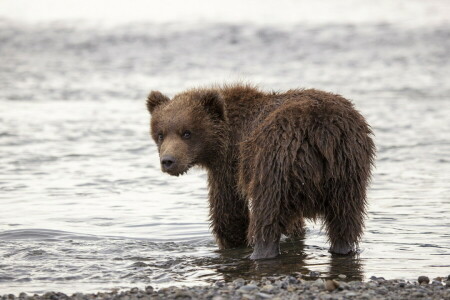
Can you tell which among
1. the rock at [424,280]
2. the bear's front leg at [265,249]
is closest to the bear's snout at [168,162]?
the bear's front leg at [265,249]

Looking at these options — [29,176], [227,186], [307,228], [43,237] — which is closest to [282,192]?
[227,186]

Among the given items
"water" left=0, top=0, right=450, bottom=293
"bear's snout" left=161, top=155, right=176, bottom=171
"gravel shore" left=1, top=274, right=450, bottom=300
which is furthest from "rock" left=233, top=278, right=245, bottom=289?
"bear's snout" left=161, top=155, right=176, bottom=171

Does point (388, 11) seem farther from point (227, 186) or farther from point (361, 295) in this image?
point (361, 295)

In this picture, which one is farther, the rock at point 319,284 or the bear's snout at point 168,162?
the bear's snout at point 168,162

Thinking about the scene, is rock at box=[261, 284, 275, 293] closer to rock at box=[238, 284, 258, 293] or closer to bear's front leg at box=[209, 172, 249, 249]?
rock at box=[238, 284, 258, 293]

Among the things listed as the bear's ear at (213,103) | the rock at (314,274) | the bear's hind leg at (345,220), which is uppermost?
the bear's ear at (213,103)

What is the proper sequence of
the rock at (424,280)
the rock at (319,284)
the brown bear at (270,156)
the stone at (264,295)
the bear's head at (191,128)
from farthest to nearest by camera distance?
1. the bear's head at (191,128)
2. the brown bear at (270,156)
3. the rock at (424,280)
4. the rock at (319,284)
5. the stone at (264,295)

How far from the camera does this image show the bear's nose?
25.7ft

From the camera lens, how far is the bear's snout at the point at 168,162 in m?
7.84

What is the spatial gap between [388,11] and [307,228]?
22187mm

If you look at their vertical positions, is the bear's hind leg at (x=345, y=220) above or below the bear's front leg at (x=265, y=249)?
above

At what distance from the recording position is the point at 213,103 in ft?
26.9

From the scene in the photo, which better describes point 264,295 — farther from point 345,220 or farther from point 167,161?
point 167,161

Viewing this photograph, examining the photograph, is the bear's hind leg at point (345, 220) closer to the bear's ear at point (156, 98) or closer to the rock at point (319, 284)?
the rock at point (319, 284)
